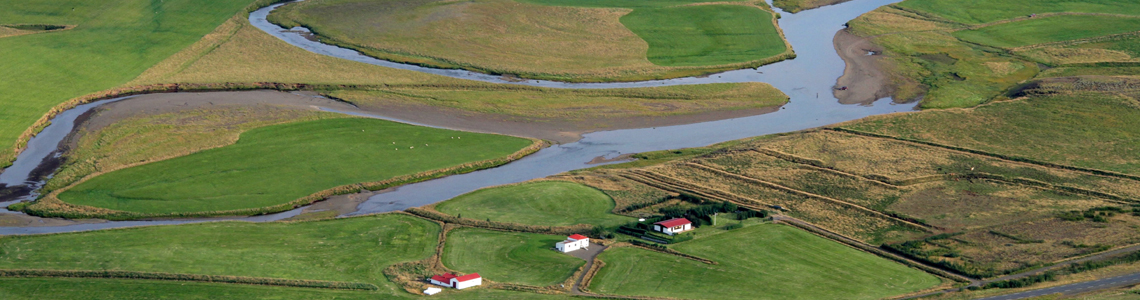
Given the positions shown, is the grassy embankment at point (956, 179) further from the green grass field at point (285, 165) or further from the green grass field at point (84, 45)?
the green grass field at point (84, 45)

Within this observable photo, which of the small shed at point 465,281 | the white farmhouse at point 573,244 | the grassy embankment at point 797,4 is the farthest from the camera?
the grassy embankment at point 797,4

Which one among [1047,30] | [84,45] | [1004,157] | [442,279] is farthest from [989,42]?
[84,45]

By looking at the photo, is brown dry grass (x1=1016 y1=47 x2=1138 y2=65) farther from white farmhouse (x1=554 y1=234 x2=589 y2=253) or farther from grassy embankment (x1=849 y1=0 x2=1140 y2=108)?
white farmhouse (x1=554 y1=234 x2=589 y2=253)

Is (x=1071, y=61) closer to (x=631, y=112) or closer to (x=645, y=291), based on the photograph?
(x=631, y=112)

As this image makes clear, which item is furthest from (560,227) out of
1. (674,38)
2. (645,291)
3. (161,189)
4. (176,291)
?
(674,38)

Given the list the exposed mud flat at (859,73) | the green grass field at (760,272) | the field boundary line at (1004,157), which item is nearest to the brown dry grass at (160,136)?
the green grass field at (760,272)

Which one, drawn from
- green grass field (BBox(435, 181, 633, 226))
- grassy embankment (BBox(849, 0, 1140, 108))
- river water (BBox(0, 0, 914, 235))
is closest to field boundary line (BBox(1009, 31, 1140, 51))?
grassy embankment (BBox(849, 0, 1140, 108))
